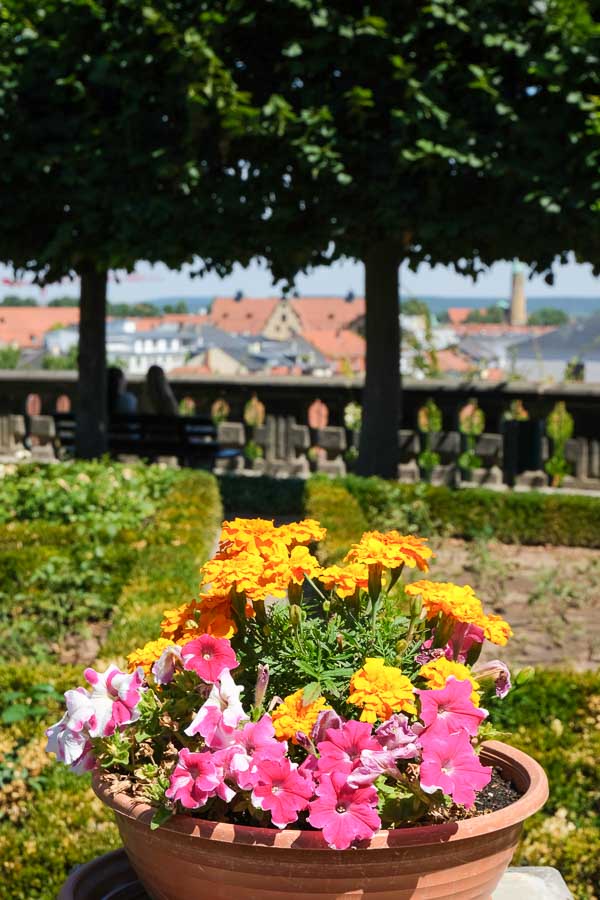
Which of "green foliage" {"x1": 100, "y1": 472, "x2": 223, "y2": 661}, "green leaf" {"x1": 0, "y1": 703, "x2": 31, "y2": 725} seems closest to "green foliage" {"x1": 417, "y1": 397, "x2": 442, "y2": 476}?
"green foliage" {"x1": 100, "y1": 472, "x2": 223, "y2": 661}

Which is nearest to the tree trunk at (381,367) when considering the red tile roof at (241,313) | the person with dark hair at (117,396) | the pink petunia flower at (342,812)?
the person with dark hair at (117,396)

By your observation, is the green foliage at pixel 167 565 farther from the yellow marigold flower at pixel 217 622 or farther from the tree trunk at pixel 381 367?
the tree trunk at pixel 381 367

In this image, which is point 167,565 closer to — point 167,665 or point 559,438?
point 167,665

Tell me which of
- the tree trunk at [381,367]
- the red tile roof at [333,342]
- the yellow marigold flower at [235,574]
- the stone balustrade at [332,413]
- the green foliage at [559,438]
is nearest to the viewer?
the yellow marigold flower at [235,574]

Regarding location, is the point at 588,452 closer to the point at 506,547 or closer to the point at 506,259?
the point at 506,259

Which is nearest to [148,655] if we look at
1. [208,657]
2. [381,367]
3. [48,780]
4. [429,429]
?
[208,657]

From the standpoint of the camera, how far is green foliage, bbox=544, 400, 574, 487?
1191cm

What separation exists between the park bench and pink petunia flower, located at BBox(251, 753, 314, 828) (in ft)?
34.1

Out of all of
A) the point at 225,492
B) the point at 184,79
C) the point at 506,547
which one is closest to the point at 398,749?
the point at 506,547

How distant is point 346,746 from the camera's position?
2.10 m

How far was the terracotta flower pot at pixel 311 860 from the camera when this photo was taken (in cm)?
205

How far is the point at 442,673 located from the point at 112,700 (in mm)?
610

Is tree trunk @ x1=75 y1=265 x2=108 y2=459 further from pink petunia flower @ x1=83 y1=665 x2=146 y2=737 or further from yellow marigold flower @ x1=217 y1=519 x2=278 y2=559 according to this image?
pink petunia flower @ x1=83 y1=665 x2=146 y2=737

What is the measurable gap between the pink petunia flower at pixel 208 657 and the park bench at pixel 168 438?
10216 millimetres
